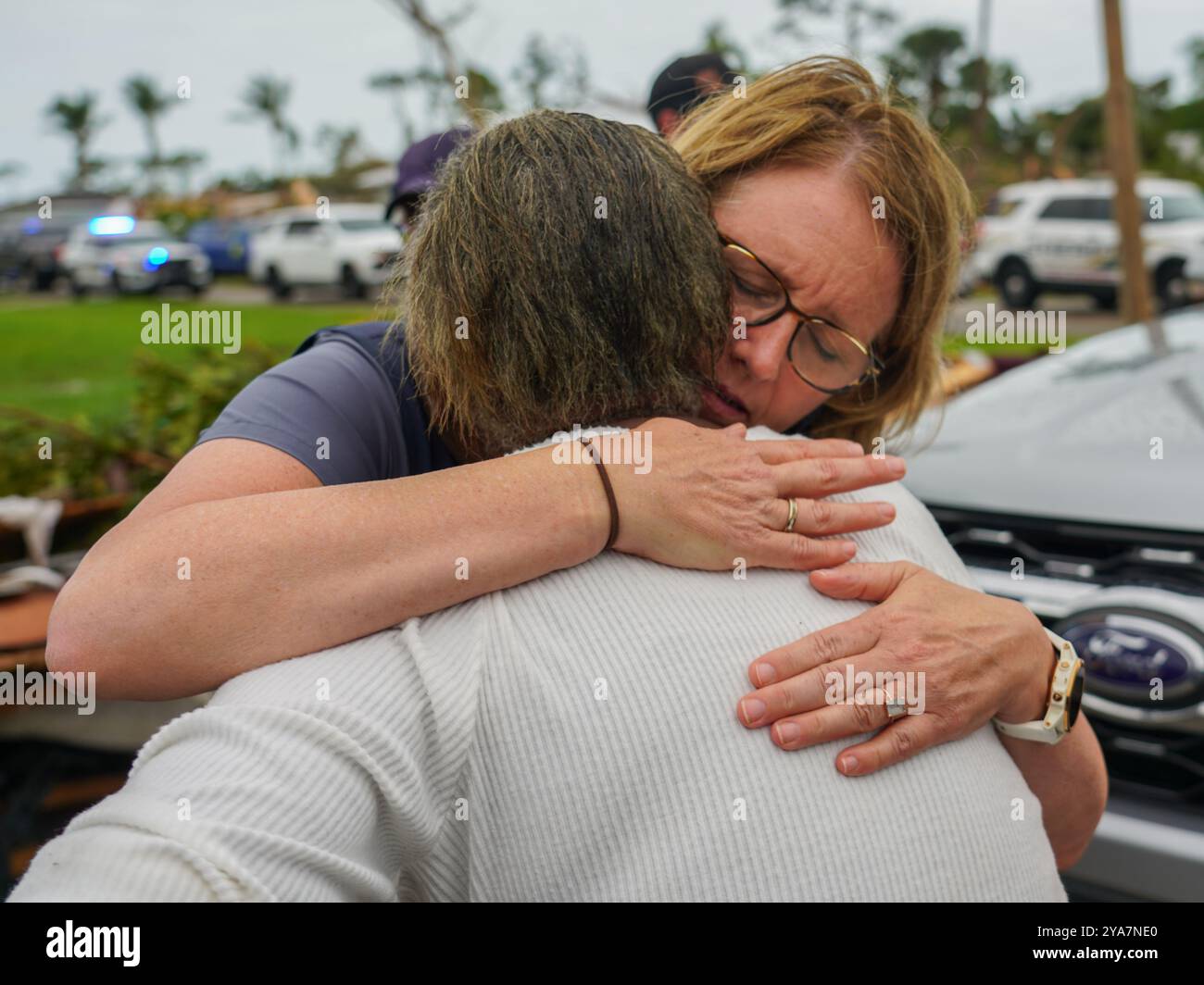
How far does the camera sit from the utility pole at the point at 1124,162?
630 centimetres

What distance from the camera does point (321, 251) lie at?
75.9 feet

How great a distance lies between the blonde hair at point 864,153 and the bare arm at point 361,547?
1.99 feet

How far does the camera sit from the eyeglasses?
1698 millimetres

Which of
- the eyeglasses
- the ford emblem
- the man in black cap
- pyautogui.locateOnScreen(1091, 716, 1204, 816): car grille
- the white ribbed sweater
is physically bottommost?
pyautogui.locateOnScreen(1091, 716, 1204, 816): car grille

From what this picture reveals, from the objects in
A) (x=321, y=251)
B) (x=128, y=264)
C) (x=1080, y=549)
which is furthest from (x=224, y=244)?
(x=1080, y=549)

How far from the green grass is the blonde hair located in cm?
290

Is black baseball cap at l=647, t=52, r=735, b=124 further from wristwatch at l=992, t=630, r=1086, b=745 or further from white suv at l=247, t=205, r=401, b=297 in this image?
white suv at l=247, t=205, r=401, b=297

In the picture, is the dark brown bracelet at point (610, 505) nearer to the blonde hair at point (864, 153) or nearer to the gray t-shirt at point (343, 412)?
the gray t-shirt at point (343, 412)

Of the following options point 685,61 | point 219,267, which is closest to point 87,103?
point 219,267

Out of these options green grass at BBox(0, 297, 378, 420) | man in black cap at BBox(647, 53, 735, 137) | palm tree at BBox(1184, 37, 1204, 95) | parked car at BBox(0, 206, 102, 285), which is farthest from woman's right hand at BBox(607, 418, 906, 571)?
palm tree at BBox(1184, 37, 1204, 95)

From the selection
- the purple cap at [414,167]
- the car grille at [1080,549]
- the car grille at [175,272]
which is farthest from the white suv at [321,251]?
the car grille at [1080,549]
